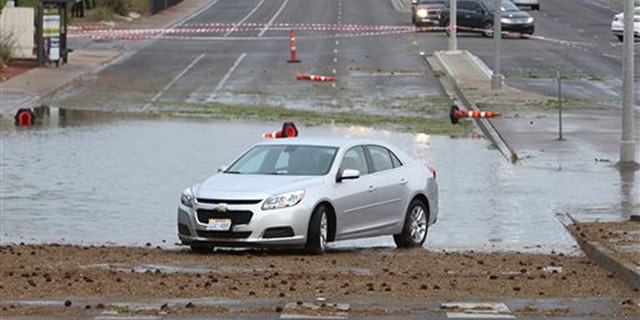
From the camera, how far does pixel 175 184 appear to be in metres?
28.1

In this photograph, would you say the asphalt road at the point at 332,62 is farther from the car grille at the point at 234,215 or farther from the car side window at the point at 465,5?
the car grille at the point at 234,215

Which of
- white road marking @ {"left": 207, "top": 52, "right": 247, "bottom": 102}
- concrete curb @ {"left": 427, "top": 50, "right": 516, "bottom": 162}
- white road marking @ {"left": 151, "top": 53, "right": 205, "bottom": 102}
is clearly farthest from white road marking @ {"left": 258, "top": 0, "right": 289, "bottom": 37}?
concrete curb @ {"left": 427, "top": 50, "right": 516, "bottom": 162}

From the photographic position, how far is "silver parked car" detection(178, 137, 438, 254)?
61.7ft

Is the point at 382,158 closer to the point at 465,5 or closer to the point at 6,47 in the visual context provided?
the point at 6,47

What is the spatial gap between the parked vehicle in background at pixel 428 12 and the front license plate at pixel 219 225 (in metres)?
54.3

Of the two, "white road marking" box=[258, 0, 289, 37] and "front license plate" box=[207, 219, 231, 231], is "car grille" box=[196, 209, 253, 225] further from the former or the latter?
"white road marking" box=[258, 0, 289, 37]

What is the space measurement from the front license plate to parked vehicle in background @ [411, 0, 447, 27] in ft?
178

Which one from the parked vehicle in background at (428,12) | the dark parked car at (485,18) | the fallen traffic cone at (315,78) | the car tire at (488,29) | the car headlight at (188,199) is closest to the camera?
the car headlight at (188,199)

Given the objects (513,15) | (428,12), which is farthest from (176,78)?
(428,12)

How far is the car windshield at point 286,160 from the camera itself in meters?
19.8

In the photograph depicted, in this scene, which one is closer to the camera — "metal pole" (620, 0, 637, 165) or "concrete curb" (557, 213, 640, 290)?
"concrete curb" (557, 213, 640, 290)

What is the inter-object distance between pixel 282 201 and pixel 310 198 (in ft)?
1.14

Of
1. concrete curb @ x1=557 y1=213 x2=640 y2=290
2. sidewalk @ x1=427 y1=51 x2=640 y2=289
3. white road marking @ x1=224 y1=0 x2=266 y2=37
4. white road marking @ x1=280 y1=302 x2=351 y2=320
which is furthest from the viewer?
white road marking @ x1=224 y1=0 x2=266 y2=37

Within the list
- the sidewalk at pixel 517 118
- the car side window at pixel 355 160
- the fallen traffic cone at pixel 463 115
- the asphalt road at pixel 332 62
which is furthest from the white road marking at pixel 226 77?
the car side window at pixel 355 160
